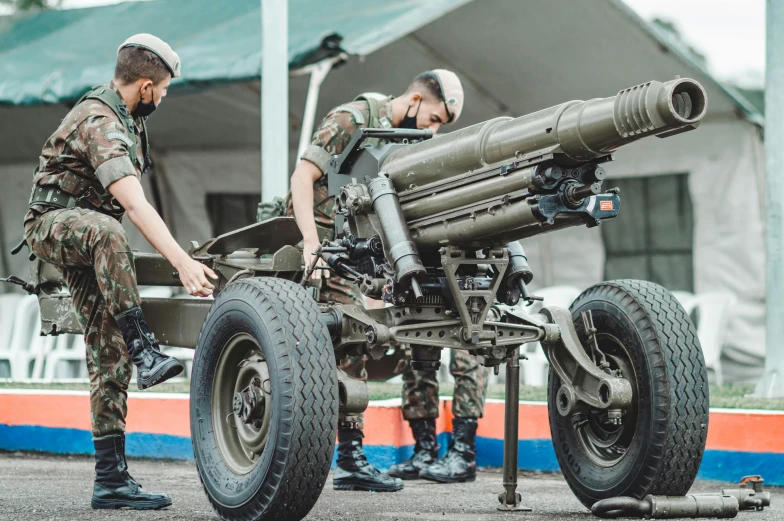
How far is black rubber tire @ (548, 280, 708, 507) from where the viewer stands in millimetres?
4223

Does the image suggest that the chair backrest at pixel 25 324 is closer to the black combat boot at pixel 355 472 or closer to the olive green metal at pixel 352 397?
the black combat boot at pixel 355 472

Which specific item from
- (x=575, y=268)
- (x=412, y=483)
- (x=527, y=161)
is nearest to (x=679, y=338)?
(x=527, y=161)

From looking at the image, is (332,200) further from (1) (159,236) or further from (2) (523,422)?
(2) (523,422)

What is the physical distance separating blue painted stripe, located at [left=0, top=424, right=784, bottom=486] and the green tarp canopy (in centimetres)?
309

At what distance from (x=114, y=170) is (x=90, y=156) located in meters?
0.17

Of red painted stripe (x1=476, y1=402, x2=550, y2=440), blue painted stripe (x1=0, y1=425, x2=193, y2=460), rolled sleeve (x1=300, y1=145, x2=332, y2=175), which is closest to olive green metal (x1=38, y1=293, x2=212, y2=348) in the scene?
rolled sleeve (x1=300, y1=145, x2=332, y2=175)

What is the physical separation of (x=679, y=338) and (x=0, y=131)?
33.7 feet

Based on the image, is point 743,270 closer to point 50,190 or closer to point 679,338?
point 679,338

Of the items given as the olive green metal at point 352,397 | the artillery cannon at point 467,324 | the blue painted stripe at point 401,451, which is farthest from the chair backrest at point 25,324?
the olive green metal at point 352,397

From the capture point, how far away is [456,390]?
20.0 feet

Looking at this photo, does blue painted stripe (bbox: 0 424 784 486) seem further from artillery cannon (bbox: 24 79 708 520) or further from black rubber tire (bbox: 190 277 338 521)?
black rubber tire (bbox: 190 277 338 521)

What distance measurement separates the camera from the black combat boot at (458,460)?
6.04 meters

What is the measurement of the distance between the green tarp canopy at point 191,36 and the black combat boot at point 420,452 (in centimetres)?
337

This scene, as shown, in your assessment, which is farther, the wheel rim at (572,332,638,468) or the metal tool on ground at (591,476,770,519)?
the wheel rim at (572,332,638,468)
